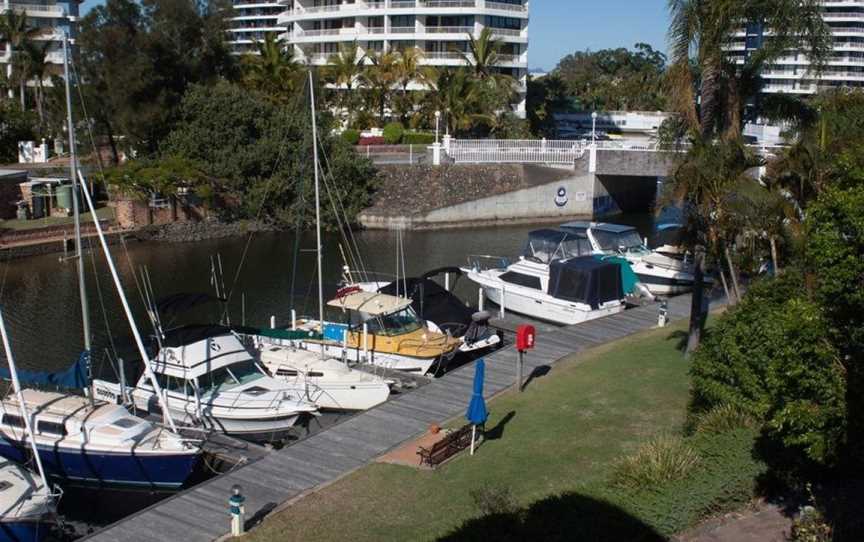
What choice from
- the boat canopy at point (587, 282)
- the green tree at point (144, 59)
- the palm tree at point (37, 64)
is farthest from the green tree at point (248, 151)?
the boat canopy at point (587, 282)

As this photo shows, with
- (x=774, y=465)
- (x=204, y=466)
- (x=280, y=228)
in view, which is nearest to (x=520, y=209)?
(x=280, y=228)

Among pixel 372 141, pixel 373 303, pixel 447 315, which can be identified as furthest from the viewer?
pixel 372 141

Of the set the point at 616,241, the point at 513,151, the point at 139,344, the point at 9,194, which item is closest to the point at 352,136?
the point at 513,151

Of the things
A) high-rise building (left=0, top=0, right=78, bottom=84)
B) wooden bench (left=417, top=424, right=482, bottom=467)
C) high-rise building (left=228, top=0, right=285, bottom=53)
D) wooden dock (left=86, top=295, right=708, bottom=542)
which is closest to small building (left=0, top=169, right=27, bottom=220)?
high-rise building (left=0, top=0, right=78, bottom=84)

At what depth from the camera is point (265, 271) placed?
140ft

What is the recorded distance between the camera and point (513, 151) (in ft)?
197

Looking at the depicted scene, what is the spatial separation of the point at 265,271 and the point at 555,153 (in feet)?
83.4

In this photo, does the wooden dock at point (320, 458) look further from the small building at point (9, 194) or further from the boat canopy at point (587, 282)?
the small building at point (9, 194)

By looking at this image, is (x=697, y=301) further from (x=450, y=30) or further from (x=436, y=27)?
(x=436, y=27)

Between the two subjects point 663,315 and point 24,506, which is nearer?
point 24,506

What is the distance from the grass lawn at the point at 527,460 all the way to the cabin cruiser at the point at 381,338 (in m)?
4.33

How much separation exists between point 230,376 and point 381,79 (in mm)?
50815

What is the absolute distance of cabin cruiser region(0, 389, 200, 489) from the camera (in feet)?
64.5

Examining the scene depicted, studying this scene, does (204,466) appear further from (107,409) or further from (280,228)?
(280,228)
